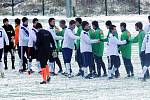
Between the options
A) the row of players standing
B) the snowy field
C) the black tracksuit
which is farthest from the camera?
the row of players standing

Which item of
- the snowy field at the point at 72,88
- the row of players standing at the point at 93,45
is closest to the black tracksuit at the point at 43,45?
the snowy field at the point at 72,88

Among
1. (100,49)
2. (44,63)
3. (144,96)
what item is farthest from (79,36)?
(144,96)

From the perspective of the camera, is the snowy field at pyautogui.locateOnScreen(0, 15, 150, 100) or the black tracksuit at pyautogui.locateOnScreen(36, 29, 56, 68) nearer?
the snowy field at pyautogui.locateOnScreen(0, 15, 150, 100)

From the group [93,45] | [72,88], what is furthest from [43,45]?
[93,45]

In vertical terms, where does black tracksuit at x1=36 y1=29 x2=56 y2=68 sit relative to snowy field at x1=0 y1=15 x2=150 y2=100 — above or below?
above

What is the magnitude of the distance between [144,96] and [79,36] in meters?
4.95

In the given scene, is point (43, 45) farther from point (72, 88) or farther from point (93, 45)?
point (93, 45)

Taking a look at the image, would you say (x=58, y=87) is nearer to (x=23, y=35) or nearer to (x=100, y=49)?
(x=100, y=49)

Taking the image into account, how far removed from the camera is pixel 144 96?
16938 mm

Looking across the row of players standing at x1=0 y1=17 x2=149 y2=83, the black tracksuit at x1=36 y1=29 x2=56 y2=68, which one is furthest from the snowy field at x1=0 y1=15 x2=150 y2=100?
the black tracksuit at x1=36 y1=29 x2=56 y2=68

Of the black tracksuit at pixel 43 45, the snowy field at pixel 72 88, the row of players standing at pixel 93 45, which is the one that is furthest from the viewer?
the row of players standing at pixel 93 45

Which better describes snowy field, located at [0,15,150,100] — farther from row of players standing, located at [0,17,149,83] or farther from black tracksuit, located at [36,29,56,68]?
black tracksuit, located at [36,29,56,68]

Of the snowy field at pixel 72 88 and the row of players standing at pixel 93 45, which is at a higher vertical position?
the row of players standing at pixel 93 45

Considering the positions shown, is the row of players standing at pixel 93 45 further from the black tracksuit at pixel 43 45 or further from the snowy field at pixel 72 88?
the black tracksuit at pixel 43 45
